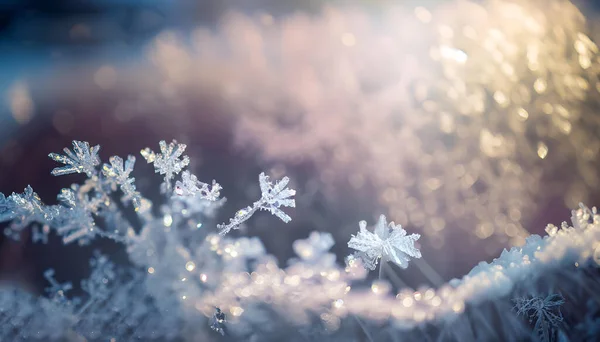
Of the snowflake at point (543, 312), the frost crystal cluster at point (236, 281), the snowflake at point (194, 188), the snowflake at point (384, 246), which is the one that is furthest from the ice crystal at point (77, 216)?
the snowflake at point (543, 312)

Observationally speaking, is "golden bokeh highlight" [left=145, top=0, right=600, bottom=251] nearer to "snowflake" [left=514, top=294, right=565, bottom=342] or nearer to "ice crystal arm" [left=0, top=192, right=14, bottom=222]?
"snowflake" [left=514, top=294, right=565, bottom=342]

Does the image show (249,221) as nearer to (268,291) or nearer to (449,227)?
(268,291)

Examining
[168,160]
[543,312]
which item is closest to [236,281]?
[168,160]

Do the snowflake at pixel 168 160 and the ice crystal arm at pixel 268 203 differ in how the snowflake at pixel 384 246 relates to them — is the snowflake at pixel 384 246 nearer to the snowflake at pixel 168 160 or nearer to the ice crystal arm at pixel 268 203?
the ice crystal arm at pixel 268 203

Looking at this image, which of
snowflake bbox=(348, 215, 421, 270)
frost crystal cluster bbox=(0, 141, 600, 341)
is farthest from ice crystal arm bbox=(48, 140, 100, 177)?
snowflake bbox=(348, 215, 421, 270)

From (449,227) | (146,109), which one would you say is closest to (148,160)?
(146,109)

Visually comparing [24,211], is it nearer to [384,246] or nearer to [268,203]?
[268,203]

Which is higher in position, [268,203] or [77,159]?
[77,159]
